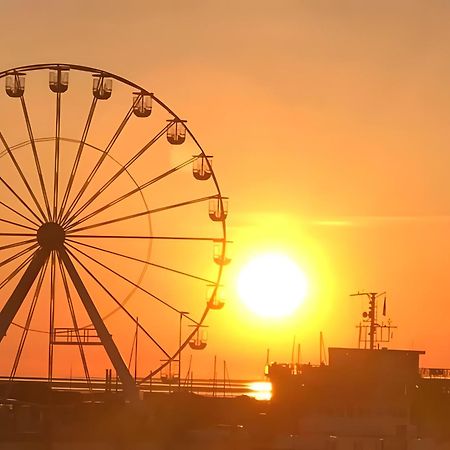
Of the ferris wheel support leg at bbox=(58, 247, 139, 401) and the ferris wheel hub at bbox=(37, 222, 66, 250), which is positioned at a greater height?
the ferris wheel hub at bbox=(37, 222, 66, 250)

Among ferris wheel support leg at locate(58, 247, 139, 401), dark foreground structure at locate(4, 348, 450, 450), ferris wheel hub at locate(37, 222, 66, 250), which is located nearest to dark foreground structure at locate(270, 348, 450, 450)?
dark foreground structure at locate(4, 348, 450, 450)

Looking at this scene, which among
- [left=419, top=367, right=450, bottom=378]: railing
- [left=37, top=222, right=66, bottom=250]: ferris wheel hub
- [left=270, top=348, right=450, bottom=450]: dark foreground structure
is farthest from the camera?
[left=419, top=367, right=450, bottom=378]: railing

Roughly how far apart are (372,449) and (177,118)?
21.7m

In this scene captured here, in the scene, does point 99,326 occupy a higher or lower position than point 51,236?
lower

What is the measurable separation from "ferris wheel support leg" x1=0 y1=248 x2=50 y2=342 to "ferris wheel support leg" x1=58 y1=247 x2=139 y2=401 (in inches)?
33.7

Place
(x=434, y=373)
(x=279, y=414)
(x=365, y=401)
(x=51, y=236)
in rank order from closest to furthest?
(x=51, y=236) < (x=365, y=401) < (x=279, y=414) < (x=434, y=373)

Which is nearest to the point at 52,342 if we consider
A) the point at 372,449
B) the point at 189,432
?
the point at 189,432

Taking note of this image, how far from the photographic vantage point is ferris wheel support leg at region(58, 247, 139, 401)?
183ft

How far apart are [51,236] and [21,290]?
9.06 ft

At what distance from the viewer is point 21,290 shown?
5622 cm

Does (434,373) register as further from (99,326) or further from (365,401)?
(99,326)

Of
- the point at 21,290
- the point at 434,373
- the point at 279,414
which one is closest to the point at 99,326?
the point at 21,290

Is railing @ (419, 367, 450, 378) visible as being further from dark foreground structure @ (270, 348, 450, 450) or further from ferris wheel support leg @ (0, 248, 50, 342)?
ferris wheel support leg @ (0, 248, 50, 342)

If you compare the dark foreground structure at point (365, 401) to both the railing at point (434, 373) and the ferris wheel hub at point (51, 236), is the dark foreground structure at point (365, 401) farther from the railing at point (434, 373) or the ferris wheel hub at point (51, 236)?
the ferris wheel hub at point (51, 236)
